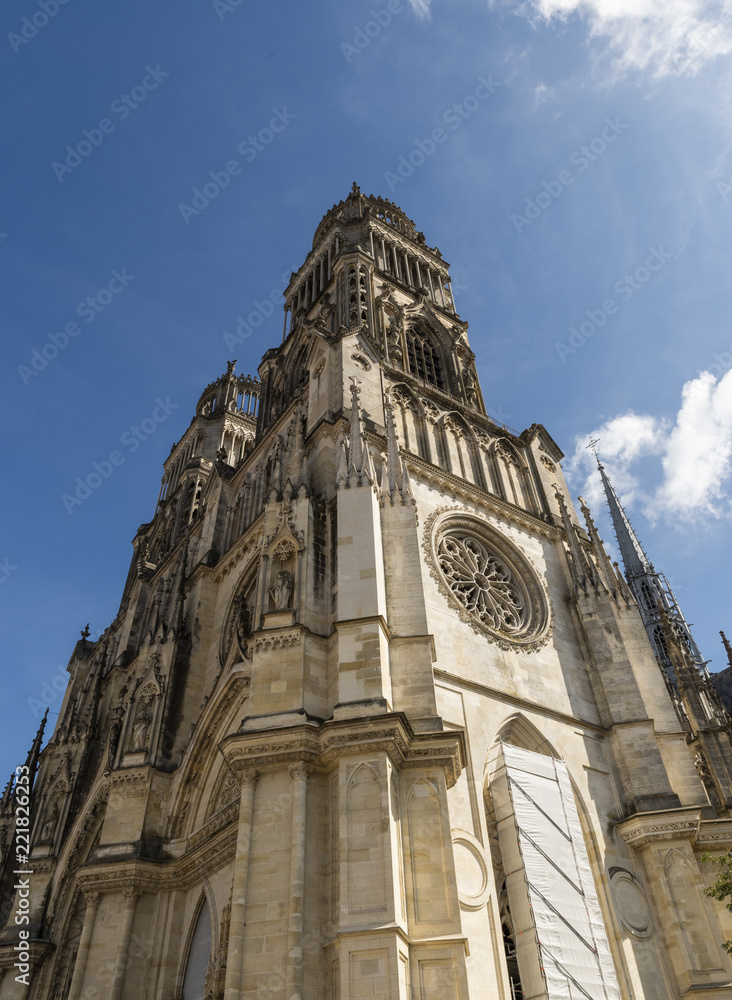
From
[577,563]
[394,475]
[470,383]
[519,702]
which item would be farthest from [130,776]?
[470,383]

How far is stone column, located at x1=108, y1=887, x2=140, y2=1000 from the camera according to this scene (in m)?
15.3

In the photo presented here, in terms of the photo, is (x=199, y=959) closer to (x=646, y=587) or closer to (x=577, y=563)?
(x=577, y=563)

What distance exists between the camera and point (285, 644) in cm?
1476

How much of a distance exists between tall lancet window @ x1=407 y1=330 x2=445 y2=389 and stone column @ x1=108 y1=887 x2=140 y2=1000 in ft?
63.7

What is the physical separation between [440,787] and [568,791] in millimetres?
4837

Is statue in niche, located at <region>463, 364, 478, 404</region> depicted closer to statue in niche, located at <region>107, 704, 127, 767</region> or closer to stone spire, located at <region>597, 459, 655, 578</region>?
statue in niche, located at <region>107, 704, 127, 767</region>

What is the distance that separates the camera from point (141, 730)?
20047 mm

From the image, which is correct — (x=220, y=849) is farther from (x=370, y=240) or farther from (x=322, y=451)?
(x=370, y=240)

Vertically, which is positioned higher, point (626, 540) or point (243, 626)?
point (626, 540)

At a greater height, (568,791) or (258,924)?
(568,791)

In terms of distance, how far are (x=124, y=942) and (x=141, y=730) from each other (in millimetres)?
5359

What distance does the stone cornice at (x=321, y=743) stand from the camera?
1282 centimetres

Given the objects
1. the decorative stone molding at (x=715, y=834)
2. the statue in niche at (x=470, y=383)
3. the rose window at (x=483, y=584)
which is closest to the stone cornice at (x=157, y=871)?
the rose window at (x=483, y=584)

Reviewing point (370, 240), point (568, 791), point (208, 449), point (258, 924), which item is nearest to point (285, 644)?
point (258, 924)
